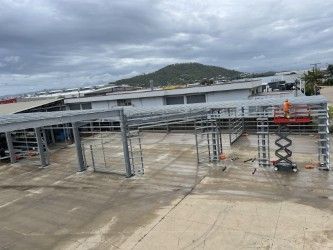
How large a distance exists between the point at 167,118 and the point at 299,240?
10743 mm

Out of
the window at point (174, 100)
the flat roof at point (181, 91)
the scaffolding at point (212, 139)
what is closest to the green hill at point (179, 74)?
the flat roof at point (181, 91)

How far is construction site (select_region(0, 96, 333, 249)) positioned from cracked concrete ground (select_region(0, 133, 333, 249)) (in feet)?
0.12

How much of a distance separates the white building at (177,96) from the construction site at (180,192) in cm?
845

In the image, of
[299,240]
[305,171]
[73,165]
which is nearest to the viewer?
[299,240]

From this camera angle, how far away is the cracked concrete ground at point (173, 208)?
399 inches

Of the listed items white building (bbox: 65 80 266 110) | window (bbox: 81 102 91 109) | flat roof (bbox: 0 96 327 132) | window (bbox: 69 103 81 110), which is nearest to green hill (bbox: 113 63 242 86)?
window (bbox: 69 103 81 110)

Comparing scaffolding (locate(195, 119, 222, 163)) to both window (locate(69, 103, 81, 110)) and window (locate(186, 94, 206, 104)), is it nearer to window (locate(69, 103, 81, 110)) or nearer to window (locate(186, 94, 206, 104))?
window (locate(186, 94, 206, 104))

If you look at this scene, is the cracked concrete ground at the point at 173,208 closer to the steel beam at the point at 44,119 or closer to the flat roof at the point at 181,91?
the steel beam at the point at 44,119

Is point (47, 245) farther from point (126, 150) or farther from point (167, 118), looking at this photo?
point (167, 118)

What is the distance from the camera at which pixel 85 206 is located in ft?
44.9

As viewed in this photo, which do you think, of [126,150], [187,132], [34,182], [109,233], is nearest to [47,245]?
[109,233]

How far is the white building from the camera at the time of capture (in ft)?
101

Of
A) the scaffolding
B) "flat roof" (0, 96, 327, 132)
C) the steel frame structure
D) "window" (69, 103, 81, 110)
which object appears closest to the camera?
"flat roof" (0, 96, 327, 132)

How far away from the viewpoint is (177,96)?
1339 inches
